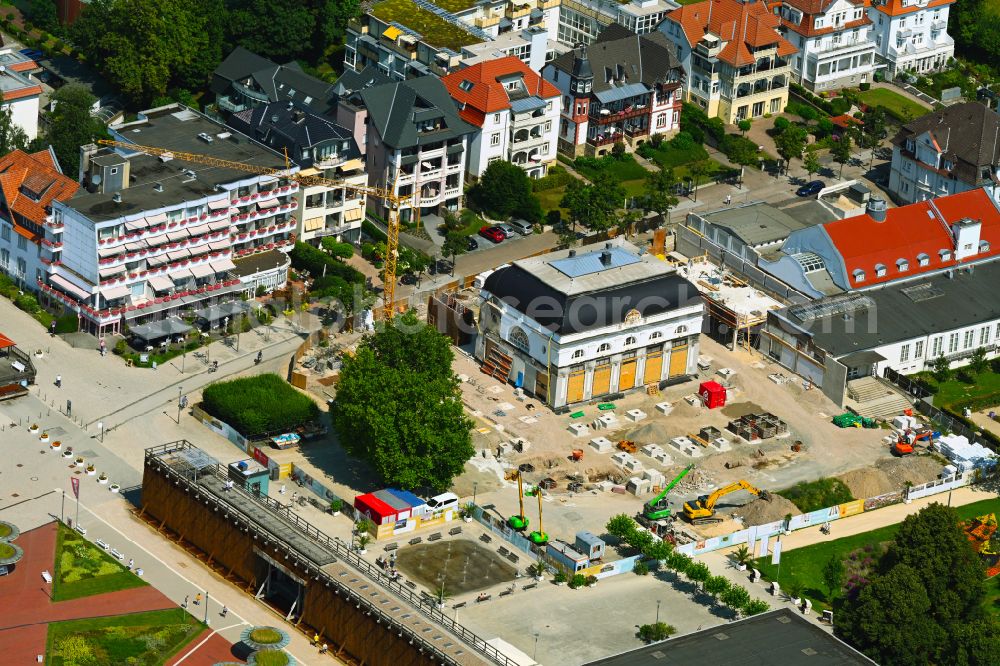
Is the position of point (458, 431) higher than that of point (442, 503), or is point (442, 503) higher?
point (458, 431)

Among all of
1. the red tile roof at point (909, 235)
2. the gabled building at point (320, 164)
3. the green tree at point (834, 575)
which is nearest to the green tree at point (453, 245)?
the gabled building at point (320, 164)

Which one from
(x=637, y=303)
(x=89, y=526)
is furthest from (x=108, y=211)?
(x=637, y=303)

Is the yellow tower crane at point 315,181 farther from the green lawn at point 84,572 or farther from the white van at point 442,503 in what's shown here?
the green lawn at point 84,572

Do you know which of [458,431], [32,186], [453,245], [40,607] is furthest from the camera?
[453,245]

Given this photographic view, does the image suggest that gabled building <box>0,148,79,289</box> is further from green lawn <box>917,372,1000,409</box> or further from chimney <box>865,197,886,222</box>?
green lawn <box>917,372,1000,409</box>

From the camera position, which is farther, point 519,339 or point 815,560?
point 519,339

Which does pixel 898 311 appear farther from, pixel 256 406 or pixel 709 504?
pixel 256 406

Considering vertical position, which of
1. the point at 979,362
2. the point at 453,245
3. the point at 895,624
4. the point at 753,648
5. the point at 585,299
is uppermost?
the point at 585,299

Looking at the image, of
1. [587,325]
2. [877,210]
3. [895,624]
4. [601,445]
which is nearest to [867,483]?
[601,445]
